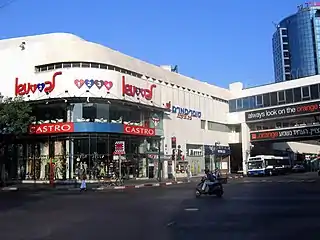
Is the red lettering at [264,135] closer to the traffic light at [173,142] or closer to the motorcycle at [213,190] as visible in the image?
the traffic light at [173,142]

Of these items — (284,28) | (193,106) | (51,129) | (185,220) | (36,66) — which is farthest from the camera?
(284,28)

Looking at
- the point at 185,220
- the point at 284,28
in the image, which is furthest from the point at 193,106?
the point at 284,28

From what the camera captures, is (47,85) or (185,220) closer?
(185,220)

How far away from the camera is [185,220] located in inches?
491

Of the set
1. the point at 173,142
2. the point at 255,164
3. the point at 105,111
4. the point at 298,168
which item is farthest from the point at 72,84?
the point at 298,168

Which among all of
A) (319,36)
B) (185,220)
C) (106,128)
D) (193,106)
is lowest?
(185,220)

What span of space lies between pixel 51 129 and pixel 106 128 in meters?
5.59

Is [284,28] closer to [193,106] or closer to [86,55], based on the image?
[193,106]

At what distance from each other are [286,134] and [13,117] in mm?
39994

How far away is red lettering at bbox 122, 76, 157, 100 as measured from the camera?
46963 millimetres

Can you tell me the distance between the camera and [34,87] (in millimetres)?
45812

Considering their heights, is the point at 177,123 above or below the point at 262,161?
above

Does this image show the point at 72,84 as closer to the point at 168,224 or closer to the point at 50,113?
the point at 50,113

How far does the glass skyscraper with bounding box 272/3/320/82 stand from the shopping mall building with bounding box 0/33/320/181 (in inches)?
1652
